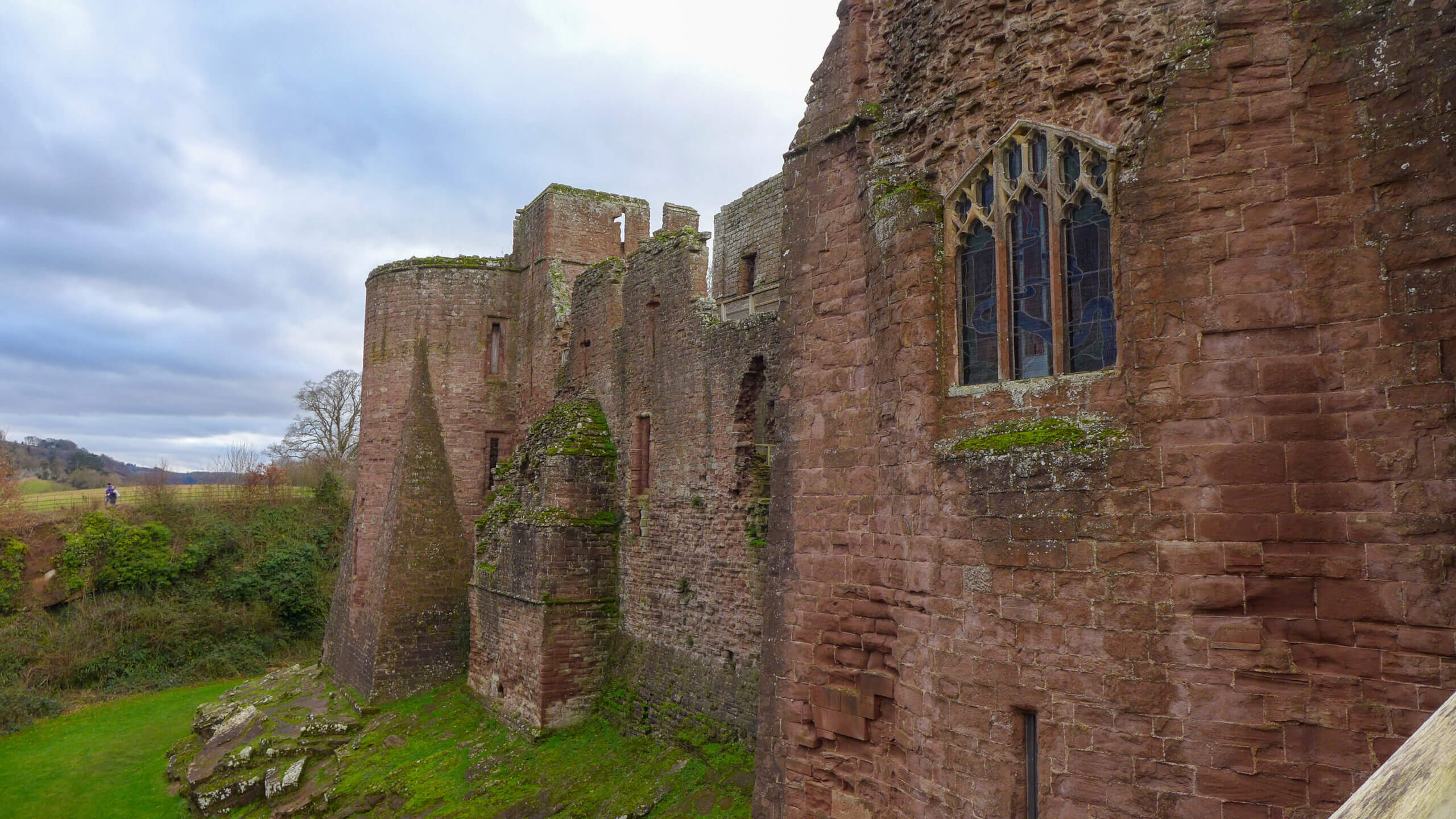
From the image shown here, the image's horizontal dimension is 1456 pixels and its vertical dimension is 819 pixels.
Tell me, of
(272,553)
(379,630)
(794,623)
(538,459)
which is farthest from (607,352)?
(272,553)

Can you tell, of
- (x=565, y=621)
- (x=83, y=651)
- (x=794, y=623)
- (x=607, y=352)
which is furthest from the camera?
(x=83, y=651)

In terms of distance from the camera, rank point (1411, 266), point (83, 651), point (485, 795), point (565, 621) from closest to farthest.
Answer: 1. point (1411, 266)
2. point (485, 795)
3. point (565, 621)
4. point (83, 651)

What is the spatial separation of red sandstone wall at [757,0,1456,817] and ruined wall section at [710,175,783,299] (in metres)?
10.2

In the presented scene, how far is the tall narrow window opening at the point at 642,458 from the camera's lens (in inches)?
561

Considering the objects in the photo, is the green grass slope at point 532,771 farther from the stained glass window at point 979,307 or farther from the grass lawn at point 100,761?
the stained glass window at point 979,307

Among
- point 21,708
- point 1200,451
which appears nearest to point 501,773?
point 1200,451

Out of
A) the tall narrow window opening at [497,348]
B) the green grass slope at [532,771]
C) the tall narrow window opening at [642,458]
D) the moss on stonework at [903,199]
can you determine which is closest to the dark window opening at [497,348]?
the tall narrow window opening at [497,348]

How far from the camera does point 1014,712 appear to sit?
14.9ft

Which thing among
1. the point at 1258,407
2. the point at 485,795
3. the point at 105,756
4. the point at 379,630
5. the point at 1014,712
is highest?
the point at 1258,407

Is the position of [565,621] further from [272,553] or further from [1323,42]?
[272,553]

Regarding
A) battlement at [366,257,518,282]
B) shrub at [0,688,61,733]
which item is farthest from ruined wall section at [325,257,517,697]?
shrub at [0,688,61,733]

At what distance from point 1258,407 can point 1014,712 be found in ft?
6.38

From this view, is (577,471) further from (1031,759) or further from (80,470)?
(80,470)

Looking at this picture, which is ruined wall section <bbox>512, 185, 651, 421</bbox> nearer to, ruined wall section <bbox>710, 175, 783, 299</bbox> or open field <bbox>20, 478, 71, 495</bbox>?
ruined wall section <bbox>710, 175, 783, 299</bbox>
